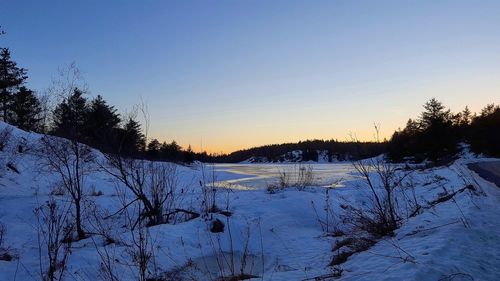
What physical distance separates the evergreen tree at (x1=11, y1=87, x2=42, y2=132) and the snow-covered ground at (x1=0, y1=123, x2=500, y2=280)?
39351mm

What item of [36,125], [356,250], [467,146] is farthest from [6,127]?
[467,146]

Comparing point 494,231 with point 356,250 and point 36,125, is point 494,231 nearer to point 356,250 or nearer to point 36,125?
point 356,250

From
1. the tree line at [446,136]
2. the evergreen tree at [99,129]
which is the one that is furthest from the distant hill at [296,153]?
the evergreen tree at [99,129]

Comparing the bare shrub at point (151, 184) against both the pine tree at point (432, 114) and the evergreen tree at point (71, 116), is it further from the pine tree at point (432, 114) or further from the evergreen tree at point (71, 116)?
the pine tree at point (432, 114)

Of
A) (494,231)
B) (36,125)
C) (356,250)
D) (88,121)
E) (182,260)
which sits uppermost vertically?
(36,125)

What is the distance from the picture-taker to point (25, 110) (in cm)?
5462

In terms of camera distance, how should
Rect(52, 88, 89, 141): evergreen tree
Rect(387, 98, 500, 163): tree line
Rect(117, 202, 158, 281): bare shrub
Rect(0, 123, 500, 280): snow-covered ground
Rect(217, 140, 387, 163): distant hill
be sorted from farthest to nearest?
1. Rect(217, 140, 387, 163): distant hill
2. Rect(387, 98, 500, 163): tree line
3. Rect(52, 88, 89, 141): evergreen tree
4. Rect(117, 202, 158, 281): bare shrub
5. Rect(0, 123, 500, 280): snow-covered ground

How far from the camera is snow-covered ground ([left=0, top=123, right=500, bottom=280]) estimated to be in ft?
16.9

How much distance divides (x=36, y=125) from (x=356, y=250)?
55541mm

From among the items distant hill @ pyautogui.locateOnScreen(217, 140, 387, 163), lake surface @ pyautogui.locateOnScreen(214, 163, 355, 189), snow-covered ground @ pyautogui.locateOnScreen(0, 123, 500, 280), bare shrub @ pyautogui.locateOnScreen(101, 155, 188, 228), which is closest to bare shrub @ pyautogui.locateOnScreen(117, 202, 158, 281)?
snow-covered ground @ pyautogui.locateOnScreen(0, 123, 500, 280)

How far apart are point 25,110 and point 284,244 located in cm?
5291

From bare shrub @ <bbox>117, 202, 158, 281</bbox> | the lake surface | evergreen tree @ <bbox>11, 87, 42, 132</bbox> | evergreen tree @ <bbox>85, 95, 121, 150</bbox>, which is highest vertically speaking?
evergreen tree @ <bbox>11, 87, 42, 132</bbox>

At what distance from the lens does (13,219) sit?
14.2 m

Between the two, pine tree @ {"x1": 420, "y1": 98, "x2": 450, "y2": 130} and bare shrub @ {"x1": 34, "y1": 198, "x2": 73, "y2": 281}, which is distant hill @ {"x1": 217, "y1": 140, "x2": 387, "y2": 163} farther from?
bare shrub @ {"x1": 34, "y1": 198, "x2": 73, "y2": 281}
